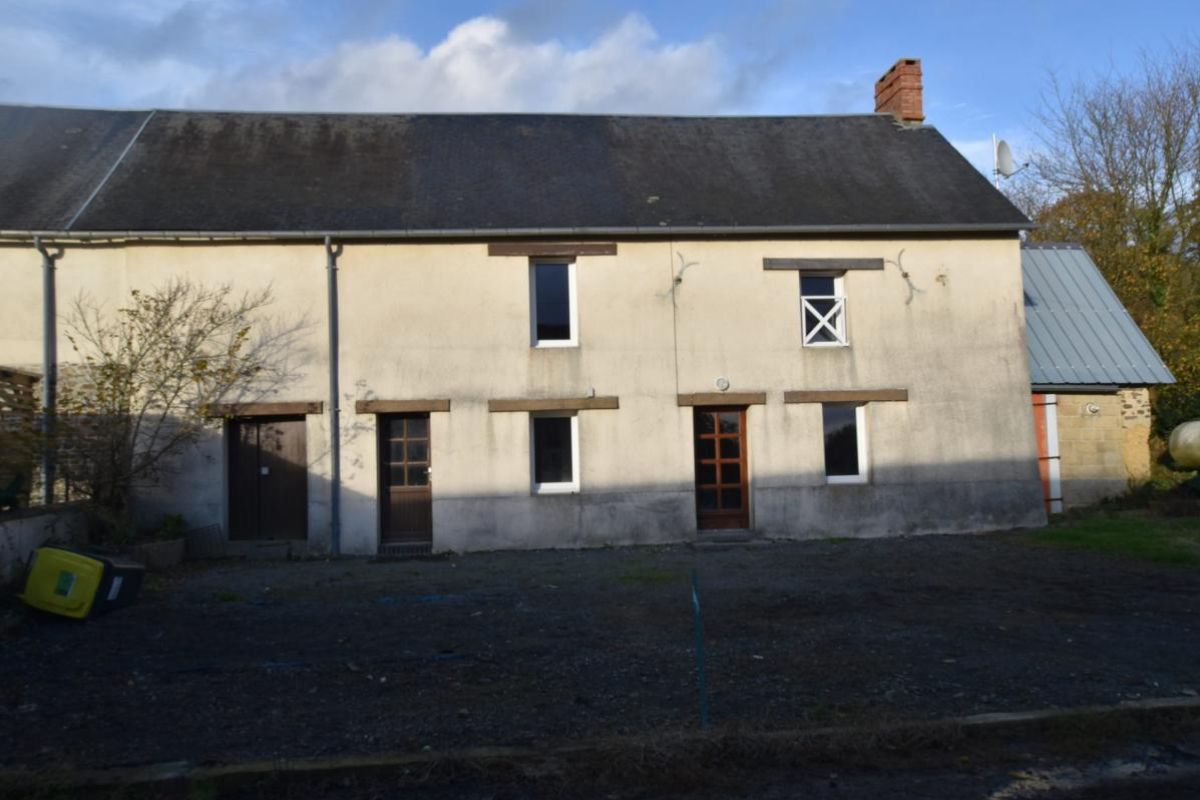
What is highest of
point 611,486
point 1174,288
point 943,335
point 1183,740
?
point 1174,288

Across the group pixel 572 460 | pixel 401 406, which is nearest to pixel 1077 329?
pixel 572 460

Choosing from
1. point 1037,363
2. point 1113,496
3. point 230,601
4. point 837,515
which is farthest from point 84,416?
point 1113,496

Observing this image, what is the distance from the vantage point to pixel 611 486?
13633 mm

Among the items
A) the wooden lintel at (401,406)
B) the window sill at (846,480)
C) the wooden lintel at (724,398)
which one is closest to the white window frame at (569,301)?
the wooden lintel at (401,406)

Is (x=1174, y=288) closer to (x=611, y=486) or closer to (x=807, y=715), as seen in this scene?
(x=611, y=486)

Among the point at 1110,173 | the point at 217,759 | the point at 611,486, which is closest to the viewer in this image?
the point at 217,759

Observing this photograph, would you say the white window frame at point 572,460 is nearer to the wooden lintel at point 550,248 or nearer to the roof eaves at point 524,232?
the wooden lintel at point 550,248

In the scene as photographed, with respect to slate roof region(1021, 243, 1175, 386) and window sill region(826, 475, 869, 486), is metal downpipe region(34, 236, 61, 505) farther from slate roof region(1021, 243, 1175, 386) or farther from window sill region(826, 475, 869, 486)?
slate roof region(1021, 243, 1175, 386)

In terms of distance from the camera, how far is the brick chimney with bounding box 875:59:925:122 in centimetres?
1777

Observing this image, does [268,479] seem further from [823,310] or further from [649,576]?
[823,310]

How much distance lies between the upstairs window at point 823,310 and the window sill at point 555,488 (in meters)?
4.16

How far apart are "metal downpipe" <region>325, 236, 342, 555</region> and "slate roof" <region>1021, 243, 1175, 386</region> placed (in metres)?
11.2

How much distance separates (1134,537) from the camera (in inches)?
489

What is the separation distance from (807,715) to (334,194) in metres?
11.7
